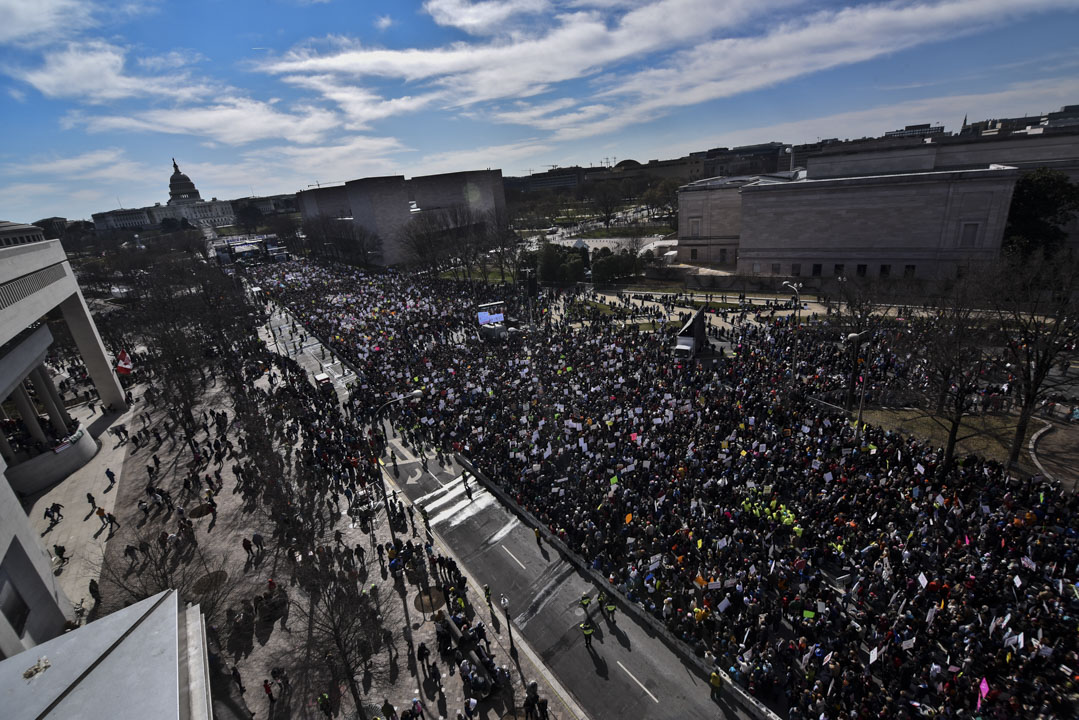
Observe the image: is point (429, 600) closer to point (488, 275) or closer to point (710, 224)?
point (710, 224)

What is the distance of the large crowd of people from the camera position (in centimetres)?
1241

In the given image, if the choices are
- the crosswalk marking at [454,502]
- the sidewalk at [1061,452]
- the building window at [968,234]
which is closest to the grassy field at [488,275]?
the crosswalk marking at [454,502]

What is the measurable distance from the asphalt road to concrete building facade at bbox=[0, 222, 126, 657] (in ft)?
44.1

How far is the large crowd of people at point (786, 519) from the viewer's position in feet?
40.7

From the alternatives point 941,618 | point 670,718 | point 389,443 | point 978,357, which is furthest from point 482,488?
point 978,357

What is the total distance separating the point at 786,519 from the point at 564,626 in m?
8.74

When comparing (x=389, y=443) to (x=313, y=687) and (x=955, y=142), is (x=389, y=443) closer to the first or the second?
(x=313, y=687)

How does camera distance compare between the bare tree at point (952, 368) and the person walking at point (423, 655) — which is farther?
the bare tree at point (952, 368)

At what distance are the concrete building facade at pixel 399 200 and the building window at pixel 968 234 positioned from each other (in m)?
72.1

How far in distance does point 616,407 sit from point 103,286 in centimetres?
9496

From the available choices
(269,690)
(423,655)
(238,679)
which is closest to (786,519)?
(423,655)

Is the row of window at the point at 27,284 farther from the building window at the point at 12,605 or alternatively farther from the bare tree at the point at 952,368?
the bare tree at the point at 952,368

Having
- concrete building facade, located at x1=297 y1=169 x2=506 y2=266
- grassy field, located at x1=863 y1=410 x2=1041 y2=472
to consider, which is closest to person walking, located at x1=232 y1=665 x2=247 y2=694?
grassy field, located at x1=863 y1=410 x2=1041 y2=472

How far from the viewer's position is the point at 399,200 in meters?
90.8
